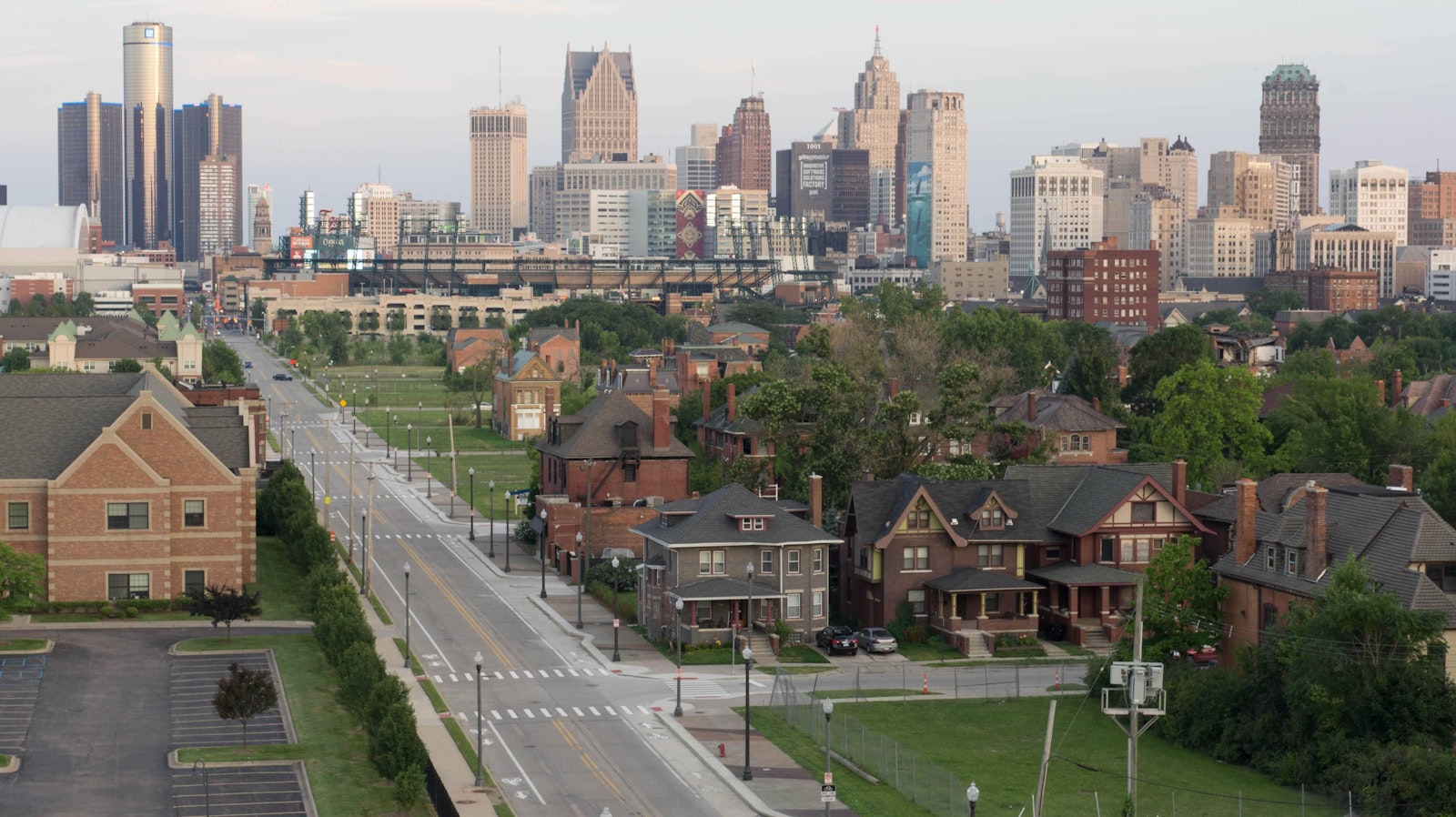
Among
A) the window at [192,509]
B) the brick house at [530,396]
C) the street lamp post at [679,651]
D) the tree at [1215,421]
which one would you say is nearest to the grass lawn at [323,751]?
the window at [192,509]

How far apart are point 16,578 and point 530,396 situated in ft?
304

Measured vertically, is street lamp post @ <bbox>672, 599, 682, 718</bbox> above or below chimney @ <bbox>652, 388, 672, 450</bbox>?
below

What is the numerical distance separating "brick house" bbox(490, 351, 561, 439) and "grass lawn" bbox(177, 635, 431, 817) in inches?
3590

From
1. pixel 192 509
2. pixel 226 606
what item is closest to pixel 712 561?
pixel 226 606

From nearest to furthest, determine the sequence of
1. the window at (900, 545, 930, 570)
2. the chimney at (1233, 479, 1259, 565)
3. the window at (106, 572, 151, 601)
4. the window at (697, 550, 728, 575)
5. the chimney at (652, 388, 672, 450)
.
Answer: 1. the chimney at (1233, 479, 1259, 565)
2. the window at (697, 550, 728, 575)
3. the window at (900, 545, 930, 570)
4. the window at (106, 572, 151, 601)
5. the chimney at (652, 388, 672, 450)

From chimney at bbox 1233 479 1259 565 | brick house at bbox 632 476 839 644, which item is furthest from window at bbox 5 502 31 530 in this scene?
chimney at bbox 1233 479 1259 565

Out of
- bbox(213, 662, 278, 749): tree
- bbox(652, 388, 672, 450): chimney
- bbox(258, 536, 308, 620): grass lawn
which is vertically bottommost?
bbox(258, 536, 308, 620): grass lawn

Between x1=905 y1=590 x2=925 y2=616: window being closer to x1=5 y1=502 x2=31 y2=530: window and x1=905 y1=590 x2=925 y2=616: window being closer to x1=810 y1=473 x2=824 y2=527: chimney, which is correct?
x1=810 y1=473 x2=824 y2=527: chimney

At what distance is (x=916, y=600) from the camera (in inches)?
3174

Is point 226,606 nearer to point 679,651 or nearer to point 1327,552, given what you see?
point 679,651

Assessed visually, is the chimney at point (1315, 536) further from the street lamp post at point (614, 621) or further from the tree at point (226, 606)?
the tree at point (226, 606)

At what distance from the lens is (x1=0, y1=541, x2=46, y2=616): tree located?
73750 millimetres

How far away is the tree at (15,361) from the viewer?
563 ft

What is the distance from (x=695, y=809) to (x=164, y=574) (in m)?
36.5
